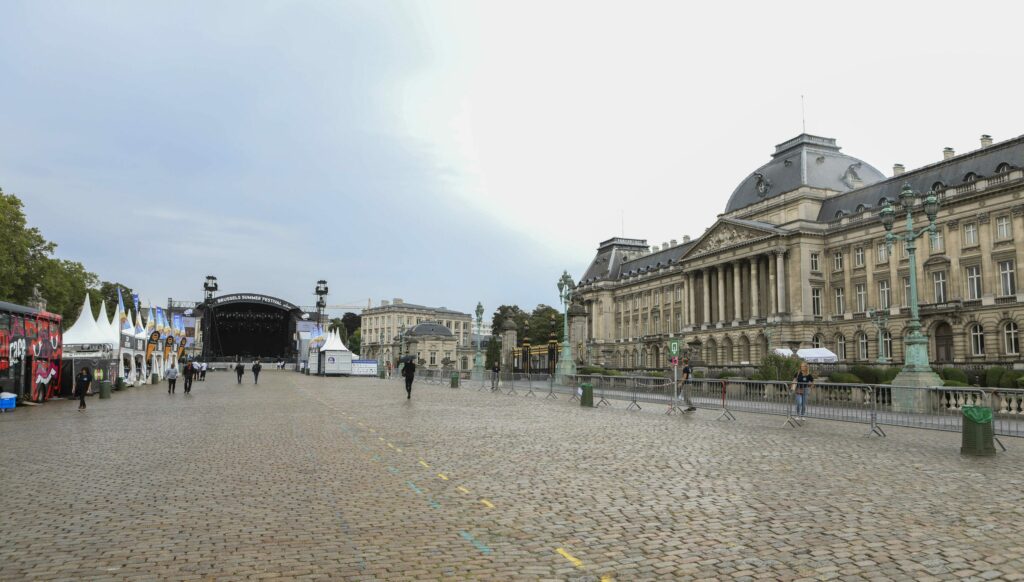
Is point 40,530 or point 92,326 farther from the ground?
point 92,326

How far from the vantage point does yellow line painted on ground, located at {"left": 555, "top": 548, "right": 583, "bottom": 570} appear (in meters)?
5.89

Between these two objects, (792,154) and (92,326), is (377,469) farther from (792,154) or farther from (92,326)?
(792,154)

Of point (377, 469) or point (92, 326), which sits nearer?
point (377, 469)

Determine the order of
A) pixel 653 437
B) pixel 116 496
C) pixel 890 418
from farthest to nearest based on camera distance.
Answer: pixel 890 418 → pixel 653 437 → pixel 116 496

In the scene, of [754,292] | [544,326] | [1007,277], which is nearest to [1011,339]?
[1007,277]

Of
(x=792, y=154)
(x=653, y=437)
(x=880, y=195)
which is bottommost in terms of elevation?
(x=653, y=437)

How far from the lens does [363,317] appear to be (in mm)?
191250

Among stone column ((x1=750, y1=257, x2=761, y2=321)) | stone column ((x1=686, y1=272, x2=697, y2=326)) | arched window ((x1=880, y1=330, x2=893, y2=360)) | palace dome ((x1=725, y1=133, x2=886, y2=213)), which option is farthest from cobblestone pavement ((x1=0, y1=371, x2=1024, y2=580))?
stone column ((x1=686, y1=272, x2=697, y2=326))

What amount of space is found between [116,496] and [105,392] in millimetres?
24577

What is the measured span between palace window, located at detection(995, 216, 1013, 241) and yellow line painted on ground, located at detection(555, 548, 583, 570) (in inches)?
2259

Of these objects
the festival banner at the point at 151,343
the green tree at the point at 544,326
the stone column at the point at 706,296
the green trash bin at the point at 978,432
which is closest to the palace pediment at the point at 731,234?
the stone column at the point at 706,296

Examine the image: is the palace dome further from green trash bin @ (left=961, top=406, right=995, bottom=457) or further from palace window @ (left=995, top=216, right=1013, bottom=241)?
green trash bin @ (left=961, top=406, right=995, bottom=457)

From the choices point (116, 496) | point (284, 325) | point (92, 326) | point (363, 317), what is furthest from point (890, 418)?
point (363, 317)

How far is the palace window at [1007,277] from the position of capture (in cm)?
5110
